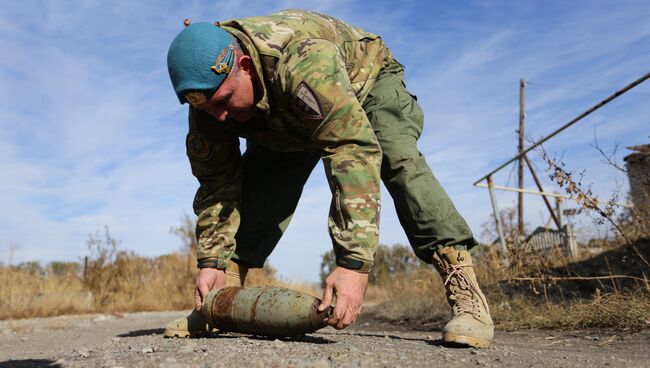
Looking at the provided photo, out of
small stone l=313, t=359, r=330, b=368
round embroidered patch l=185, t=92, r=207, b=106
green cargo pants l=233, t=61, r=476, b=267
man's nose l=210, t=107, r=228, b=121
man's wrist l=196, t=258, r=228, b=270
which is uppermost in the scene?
round embroidered patch l=185, t=92, r=207, b=106

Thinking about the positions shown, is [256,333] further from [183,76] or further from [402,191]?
[183,76]

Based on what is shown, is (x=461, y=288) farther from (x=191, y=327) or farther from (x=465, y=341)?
(x=191, y=327)

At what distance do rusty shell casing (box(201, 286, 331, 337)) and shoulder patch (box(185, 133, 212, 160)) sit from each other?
79 centimetres

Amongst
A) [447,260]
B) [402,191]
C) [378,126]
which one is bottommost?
[447,260]

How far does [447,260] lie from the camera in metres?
2.94

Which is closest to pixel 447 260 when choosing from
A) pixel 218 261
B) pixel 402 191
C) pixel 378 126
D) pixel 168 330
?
pixel 402 191

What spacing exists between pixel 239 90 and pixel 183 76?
0.28 meters

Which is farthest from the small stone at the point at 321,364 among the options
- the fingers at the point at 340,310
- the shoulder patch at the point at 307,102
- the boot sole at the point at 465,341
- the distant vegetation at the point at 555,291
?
the distant vegetation at the point at 555,291

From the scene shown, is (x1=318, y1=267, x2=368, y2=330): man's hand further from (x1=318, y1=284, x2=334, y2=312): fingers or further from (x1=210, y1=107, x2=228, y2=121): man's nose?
(x1=210, y1=107, x2=228, y2=121): man's nose

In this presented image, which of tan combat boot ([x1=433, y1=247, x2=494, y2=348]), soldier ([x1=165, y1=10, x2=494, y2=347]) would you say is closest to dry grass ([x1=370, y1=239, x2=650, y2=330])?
tan combat boot ([x1=433, y1=247, x2=494, y2=348])

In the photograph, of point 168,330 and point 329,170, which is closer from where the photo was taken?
point 329,170

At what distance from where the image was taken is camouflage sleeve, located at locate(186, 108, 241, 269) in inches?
125

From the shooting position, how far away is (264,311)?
8.61 feet

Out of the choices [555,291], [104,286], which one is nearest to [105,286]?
[104,286]
